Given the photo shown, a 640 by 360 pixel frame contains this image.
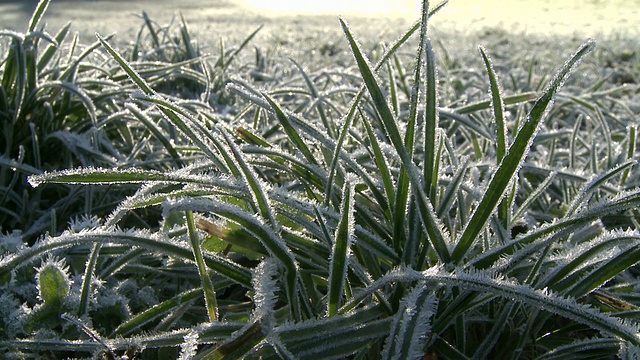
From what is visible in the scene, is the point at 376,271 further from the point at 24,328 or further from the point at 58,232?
the point at 58,232

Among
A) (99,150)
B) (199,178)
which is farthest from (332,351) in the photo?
(99,150)

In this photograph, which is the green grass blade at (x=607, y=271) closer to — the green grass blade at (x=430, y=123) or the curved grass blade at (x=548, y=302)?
the curved grass blade at (x=548, y=302)

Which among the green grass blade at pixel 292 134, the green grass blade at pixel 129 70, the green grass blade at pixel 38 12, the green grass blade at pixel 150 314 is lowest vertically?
the green grass blade at pixel 150 314

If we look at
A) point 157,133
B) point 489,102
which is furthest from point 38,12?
point 489,102

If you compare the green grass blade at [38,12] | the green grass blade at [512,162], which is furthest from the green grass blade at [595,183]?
the green grass blade at [38,12]

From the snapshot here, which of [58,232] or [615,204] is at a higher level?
[615,204]

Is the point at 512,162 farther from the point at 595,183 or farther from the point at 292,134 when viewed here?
the point at 292,134
